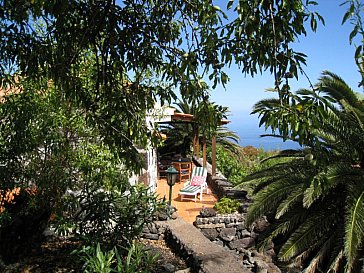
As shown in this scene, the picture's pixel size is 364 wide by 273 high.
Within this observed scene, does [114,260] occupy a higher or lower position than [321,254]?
higher

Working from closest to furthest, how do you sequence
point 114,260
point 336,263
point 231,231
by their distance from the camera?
point 114,260 < point 336,263 < point 231,231

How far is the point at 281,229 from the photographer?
7168 mm

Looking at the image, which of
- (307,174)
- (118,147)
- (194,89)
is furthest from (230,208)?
(194,89)

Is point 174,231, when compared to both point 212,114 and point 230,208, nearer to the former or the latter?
point 230,208

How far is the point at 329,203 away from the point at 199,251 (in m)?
3.64

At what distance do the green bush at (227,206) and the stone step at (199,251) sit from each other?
1789 millimetres

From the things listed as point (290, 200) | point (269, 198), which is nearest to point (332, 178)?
point (290, 200)

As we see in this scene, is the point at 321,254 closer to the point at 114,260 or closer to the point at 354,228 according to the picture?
the point at 354,228

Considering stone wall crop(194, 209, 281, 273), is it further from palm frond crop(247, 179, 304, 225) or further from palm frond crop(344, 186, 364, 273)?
palm frond crop(344, 186, 364, 273)

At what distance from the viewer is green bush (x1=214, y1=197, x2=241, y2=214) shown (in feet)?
26.3

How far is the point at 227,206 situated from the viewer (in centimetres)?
818

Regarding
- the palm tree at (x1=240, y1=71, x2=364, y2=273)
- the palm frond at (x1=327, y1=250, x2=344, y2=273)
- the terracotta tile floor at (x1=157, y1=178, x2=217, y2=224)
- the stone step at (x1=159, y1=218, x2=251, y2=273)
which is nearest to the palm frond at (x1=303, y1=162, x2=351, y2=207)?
the palm tree at (x1=240, y1=71, x2=364, y2=273)

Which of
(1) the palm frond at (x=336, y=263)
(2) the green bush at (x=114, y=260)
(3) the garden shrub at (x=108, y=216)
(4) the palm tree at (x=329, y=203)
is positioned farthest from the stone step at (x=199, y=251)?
(1) the palm frond at (x=336, y=263)

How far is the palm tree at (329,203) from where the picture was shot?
625cm
